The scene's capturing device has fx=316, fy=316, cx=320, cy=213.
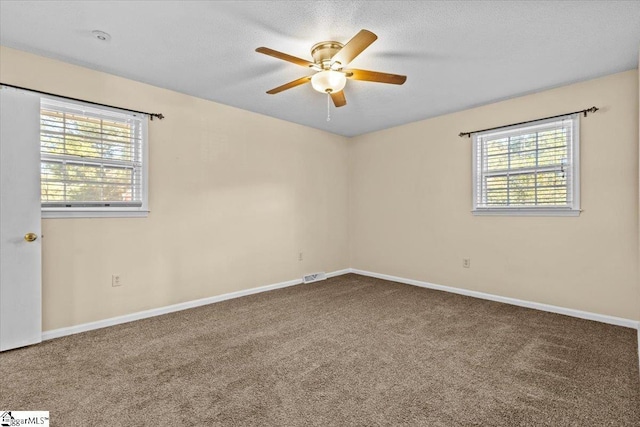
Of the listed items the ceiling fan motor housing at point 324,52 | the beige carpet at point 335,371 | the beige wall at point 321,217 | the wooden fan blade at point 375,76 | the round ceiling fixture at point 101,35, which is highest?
the round ceiling fixture at point 101,35

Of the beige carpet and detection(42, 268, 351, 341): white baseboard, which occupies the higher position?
detection(42, 268, 351, 341): white baseboard

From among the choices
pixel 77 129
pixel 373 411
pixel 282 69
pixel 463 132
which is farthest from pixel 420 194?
pixel 77 129

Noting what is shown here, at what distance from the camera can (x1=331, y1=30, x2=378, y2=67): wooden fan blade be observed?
202 cm

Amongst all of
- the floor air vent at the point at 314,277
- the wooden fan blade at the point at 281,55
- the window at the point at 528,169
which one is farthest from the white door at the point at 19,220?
the window at the point at 528,169

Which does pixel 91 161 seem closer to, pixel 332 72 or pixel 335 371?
pixel 332 72

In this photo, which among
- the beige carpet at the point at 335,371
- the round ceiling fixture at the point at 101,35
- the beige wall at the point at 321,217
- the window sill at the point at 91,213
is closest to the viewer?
the beige carpet at the point at 335,371

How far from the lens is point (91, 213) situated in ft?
10.0

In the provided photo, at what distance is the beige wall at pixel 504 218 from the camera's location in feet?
10.3

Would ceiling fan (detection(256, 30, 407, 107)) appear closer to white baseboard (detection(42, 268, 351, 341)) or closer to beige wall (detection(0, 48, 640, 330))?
beige wall (detection(0, 48, 640, 330))

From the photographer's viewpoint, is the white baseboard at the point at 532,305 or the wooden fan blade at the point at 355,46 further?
the white baseboard at the point at 532,305

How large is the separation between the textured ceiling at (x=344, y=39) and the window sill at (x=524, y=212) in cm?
136

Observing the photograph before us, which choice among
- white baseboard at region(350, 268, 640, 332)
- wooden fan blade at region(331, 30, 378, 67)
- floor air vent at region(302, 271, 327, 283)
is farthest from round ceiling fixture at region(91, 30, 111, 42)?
white baseboard at region(350, 268, 640, 332)

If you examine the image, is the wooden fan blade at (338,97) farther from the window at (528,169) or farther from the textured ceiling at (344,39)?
the window at (528,169)

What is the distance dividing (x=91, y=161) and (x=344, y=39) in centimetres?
262
